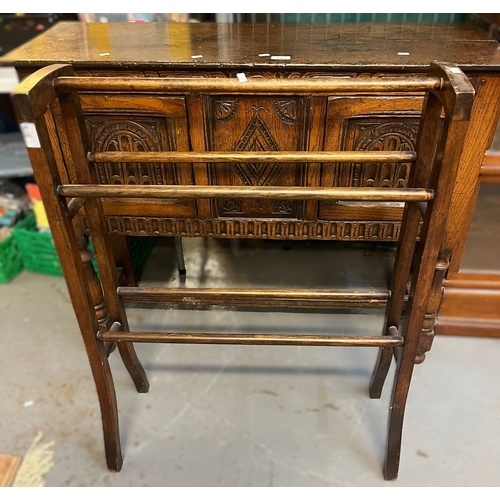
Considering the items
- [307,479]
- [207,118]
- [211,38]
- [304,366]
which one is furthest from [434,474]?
[211,38]

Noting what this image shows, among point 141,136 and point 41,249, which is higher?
point 141,136

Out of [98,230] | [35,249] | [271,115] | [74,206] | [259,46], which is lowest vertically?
[35,249]

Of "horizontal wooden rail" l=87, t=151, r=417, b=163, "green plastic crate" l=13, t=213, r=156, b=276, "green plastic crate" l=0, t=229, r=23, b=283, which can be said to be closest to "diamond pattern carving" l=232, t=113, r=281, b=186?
"horizontal wooden rail" l=87, t=151, r=417, b=163

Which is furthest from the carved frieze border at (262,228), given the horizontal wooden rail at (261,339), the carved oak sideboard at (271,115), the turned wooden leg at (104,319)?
the horizontal wooden rail at (261,339)

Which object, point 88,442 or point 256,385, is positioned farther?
point 256,385

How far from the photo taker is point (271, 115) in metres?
1.16

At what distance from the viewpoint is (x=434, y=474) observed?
50.2 inches

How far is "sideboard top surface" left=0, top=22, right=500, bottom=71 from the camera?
1.11 meters

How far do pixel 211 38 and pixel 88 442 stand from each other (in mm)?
1206

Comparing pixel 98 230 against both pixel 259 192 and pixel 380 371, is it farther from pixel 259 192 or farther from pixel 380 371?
pixel 380 371

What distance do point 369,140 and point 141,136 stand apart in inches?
22.8

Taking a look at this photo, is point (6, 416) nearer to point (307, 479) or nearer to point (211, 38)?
point (307, 479)

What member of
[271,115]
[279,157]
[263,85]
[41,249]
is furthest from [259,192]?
[41,249]

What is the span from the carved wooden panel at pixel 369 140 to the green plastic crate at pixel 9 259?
4.47ft
